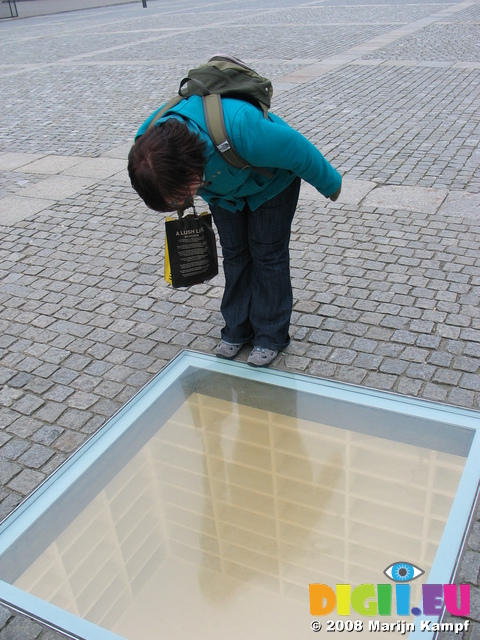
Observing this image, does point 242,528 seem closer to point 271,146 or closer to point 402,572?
point 402,572

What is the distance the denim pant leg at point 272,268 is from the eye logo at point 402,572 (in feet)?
4.51

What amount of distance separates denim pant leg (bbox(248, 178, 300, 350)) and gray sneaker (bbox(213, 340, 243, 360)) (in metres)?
0.12

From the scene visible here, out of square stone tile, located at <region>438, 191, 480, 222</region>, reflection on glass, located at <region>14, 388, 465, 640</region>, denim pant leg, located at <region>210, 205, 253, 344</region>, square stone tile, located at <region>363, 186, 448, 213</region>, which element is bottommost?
reflection on glass, located at <region>14, 388, 465, 640</region>

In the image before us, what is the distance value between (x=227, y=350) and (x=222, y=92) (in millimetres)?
1409

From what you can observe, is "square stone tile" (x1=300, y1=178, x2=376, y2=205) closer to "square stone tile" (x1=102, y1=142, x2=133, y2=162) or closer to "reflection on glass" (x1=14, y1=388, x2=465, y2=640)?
"square stone tile" (x1=102, y1=142, x2=133, y2=162)

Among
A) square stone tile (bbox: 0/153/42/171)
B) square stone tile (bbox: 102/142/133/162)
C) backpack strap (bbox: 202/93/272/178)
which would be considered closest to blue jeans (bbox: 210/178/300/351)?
backpack strap (bbox: 202/93/272/178)

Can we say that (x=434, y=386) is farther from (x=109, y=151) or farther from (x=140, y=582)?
(x=109, y=151)

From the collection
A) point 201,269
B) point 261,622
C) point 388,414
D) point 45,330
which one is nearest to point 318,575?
point 261,622

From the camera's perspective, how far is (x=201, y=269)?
3.09 metres

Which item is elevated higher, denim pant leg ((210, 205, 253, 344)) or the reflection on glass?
denim pant leg ((210, 205, 253, 344))

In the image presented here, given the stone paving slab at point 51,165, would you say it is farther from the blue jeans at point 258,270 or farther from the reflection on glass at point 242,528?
the reflection on glass at point 242,528

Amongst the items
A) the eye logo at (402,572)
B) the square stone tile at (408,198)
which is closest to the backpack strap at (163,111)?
the eye logo at (402,572)

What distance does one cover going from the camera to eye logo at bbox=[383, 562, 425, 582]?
221 centimetres

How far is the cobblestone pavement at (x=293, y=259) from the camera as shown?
3191 millimetres
